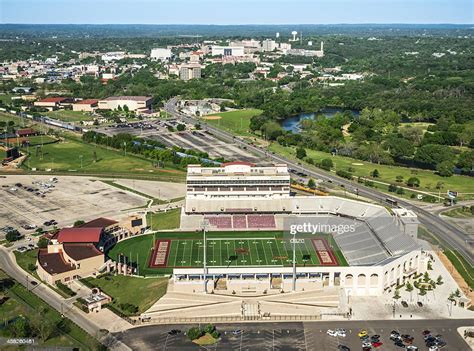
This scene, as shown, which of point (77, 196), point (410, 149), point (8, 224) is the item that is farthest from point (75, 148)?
point (410, 149)

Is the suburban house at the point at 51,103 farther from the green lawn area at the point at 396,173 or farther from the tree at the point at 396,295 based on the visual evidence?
the tree at the point at 396,295

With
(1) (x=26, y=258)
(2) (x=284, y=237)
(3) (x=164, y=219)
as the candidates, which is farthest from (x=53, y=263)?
(2) (x=284, y=237)

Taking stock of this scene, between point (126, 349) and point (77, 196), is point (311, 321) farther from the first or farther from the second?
point (77, 196)

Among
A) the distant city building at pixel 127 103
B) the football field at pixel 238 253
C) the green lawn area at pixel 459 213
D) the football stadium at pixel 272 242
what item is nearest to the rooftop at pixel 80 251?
the football stadium at pixel 272 242

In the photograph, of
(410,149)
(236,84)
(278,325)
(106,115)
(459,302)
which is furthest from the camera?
(236,84)

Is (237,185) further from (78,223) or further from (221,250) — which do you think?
(78,223)

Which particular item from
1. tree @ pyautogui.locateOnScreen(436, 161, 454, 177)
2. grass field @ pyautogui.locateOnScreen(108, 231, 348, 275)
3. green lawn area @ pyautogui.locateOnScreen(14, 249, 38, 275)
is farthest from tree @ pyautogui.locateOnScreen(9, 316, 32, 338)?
tree @ pyautogui.locateOnScreen(436, 161, 454, 177)

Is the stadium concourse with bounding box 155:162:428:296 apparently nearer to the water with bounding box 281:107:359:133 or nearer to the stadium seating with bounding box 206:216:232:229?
the stadium seating with bounding box 206:216:232:229

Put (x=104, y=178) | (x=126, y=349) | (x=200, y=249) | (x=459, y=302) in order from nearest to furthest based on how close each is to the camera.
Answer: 1. (x=126, y=349)
2. (x=459, y=302)
3. (x=200, y=249)
4. (x=104, y=178)
